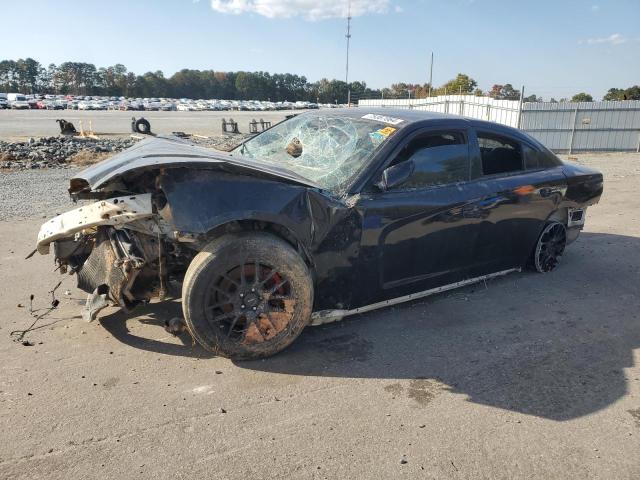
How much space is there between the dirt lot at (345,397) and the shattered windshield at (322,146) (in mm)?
1207

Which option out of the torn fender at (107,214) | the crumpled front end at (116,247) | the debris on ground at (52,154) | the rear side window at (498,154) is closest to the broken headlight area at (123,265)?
the crumpled front end at (116,247)

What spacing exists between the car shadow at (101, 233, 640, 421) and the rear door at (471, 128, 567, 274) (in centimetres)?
41

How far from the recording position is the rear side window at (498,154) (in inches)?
165

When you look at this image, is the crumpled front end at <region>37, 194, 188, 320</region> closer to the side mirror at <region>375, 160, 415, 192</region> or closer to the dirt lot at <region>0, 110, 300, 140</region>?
the side mirror at <region>375, 160, 415, 192</region>

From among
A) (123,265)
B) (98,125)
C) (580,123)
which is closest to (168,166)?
(123,265)

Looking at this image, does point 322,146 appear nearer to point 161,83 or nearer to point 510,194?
point 510,194

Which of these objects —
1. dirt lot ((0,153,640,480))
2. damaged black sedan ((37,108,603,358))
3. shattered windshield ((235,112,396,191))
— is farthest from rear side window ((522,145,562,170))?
shattered windshield ((235,112,396,191))

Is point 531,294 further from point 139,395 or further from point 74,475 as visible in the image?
point 74,475

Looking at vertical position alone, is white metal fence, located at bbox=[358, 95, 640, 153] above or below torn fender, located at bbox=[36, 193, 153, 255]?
above

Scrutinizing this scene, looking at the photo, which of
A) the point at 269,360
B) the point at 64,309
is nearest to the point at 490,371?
the point at 269,360

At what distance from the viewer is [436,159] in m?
3.85

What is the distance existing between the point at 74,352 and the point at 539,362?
3199 mm

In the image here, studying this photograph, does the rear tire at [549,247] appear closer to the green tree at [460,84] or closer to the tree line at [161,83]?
the green tree at [460,84]

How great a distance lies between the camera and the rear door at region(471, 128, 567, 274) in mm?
4125
